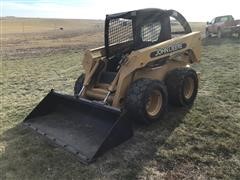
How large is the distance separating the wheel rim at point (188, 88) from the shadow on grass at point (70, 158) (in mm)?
1161

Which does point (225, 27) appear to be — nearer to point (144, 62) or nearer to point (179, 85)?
point (179, 85)

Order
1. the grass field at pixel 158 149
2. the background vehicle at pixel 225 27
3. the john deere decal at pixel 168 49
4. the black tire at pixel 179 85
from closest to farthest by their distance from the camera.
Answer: the grass field at pixel 158 149 → the john deere decal at pixel 168 49 → the black tire at pixel 179 85 → the background vehicle at pixel 225 27

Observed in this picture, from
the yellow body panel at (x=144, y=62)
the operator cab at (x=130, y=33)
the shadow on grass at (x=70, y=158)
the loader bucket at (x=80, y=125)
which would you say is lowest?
the shadow on grass at (x=70, y=158)

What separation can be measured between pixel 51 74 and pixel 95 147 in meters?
6.57

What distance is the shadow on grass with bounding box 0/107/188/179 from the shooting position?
4020 mm

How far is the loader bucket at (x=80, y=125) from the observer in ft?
14.7

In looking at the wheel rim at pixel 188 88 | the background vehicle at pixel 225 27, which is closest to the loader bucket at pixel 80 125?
the wheel rim at pixel 188 88

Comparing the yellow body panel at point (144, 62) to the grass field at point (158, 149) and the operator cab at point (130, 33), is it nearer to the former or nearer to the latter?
the operator cab at point (130, 33)

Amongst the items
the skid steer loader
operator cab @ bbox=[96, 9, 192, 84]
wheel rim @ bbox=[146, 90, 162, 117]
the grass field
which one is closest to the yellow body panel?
the skid steer loader

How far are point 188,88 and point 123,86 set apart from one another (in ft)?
5.77

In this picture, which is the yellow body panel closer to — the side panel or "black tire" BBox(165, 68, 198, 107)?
the side panel

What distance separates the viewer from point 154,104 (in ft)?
18.1

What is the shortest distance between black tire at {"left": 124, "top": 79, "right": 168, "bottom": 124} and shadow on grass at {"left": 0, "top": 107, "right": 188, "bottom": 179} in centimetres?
22

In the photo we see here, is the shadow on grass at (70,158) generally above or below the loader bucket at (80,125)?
below
